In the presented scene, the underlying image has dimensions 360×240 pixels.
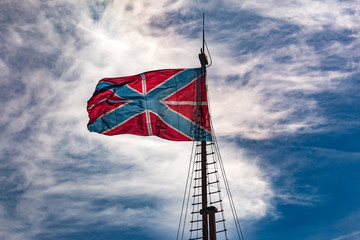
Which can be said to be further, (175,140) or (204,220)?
(175,140)

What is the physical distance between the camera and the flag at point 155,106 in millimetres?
32188

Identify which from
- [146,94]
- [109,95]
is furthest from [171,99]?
[109,95]

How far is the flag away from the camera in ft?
106

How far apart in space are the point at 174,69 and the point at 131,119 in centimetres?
557

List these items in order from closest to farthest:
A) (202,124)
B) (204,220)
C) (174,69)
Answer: (204,220), (202,124), (174,69)

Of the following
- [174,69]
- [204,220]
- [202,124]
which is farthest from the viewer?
[174,69]

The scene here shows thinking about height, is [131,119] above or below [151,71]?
below

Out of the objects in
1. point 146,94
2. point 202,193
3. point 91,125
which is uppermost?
point 146,94

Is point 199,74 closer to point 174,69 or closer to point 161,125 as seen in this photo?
point 174,69

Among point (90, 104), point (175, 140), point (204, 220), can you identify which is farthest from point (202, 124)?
point (90, 104)

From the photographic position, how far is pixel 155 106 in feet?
110

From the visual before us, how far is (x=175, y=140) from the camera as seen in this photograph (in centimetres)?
3197

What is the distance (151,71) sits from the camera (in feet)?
113

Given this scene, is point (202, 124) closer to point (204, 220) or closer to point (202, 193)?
point (202, 193)
